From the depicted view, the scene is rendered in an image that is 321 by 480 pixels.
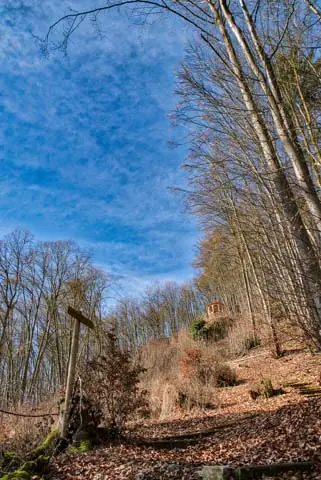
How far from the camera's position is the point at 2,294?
20.1 metres

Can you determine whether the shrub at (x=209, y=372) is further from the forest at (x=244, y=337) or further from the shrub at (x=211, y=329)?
the shrub at (x=211, y=329)

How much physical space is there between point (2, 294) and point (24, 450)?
49.7 ft

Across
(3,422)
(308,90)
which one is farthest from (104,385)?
(308,90)

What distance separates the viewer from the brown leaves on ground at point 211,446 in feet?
13.1

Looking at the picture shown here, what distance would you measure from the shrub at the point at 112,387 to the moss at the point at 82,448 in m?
0.66

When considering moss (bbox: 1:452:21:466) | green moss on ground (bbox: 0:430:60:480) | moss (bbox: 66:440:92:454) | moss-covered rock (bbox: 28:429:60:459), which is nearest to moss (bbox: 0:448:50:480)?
green moss on ground (bbox: 0:430:60:480)

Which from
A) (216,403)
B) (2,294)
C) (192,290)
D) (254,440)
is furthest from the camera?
(192,290)

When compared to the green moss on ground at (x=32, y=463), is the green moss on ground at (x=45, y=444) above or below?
above

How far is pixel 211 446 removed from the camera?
5.59 m

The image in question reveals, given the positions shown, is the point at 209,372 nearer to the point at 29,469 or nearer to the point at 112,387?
the point at 112,387

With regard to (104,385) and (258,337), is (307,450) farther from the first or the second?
(258,337)

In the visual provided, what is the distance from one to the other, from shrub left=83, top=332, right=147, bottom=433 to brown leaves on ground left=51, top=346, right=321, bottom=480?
426 millimetres

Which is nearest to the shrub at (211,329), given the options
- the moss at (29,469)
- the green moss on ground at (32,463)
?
the green moss on ground at (32,463)

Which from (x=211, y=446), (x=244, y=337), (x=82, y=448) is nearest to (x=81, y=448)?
(x=82, y=448)
